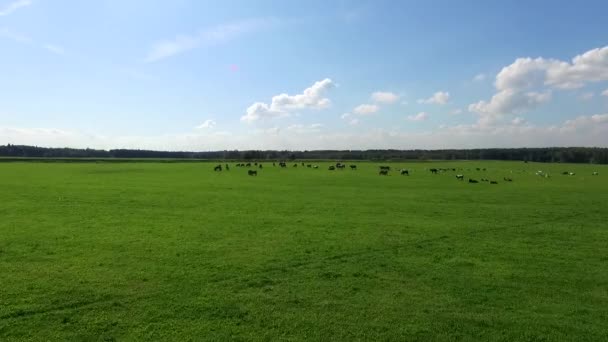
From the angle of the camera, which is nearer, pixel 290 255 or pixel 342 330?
pixel 342 330

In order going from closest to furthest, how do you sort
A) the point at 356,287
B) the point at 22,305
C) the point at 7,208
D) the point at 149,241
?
the point at 22,305, the point at 356,287, the point at 149,241, the point at 7,208

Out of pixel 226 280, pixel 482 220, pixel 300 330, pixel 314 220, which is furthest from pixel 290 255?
pixel 482 220

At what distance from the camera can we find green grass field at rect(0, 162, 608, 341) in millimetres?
7711

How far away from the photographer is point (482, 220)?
1945 centimetres

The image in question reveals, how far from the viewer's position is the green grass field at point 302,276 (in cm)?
771

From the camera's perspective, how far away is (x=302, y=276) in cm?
1064

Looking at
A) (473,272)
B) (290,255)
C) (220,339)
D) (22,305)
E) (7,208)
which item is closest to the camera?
(220,339)

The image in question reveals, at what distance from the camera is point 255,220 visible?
1900 centimetres

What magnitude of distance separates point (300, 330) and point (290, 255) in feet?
16.7

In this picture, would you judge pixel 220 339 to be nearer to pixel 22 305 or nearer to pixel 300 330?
pixel 300 330

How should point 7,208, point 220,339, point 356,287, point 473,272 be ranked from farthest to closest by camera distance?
1. point 7,208
2. point 473,272
3. point 356,287
4. point 220,339

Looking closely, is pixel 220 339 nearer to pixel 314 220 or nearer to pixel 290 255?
pixel 290 255

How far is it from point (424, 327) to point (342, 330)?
4.97ft

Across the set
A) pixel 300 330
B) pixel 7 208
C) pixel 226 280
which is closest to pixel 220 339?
pixel 300 330
